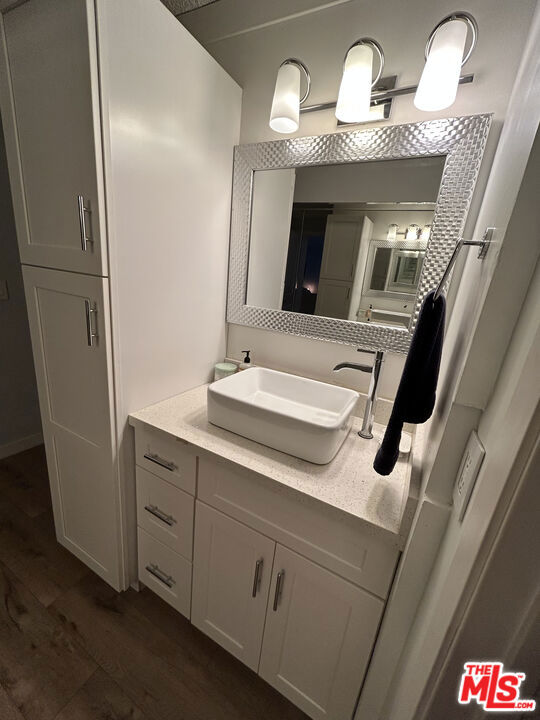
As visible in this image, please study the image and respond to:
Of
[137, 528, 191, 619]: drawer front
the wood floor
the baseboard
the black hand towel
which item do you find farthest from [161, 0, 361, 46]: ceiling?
the baseboard

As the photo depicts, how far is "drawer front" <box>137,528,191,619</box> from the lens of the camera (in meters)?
1.12

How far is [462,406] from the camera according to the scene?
525 mm

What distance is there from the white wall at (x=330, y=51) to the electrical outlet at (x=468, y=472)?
0.65m

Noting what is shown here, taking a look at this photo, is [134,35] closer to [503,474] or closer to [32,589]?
[503,474]

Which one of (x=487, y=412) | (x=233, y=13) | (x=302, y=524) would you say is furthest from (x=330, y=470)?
(x=233, y=13)

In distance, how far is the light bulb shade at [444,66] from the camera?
799 mm

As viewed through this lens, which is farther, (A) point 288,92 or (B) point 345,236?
(B) point 345,236

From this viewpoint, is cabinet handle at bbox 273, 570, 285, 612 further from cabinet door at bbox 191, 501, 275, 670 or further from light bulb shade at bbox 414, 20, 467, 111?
light bulb shade at bbox 414, 20, 467, 111

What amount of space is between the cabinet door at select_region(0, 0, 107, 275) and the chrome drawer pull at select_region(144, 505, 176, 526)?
87cm

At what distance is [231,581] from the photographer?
0.99 m

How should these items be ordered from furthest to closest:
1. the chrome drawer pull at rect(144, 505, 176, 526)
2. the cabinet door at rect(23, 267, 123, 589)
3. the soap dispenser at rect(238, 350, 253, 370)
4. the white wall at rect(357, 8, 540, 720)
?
the soap dispenser at rect(238, 350, 253, 370)
the chrome drawer pull at rect(144, 505, 176, 526)
the cabinet door at rect(23, 267, 123, 589)
the white wall at rect(357, 8, 540, 720)

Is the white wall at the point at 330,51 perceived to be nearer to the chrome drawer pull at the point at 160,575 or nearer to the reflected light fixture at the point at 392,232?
the reflected light fixture at the point at 392,232

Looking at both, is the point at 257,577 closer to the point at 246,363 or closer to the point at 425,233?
the point at 246,363

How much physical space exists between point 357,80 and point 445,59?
0.78ft
